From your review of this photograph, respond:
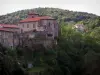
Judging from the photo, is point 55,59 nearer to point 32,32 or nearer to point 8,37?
point 32,32

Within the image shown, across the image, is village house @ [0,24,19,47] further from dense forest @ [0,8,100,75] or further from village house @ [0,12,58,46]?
dense forest @ [0,8,100,75]

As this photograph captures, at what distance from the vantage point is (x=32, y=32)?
65188 millimetres

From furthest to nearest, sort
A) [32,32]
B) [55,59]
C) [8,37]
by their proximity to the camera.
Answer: [32,32]
[8,37]
[55,59]

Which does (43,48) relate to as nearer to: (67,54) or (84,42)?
(67,54)

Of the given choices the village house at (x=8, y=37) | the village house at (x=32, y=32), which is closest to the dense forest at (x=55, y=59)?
the village house at (x=32, y=32)

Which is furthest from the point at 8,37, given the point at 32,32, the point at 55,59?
the point at 55,59

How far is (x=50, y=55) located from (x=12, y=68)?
11.6 meters

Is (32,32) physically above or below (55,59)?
above

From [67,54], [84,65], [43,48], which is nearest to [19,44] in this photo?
[43,48]

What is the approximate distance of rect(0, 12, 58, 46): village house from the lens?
62.2 meters

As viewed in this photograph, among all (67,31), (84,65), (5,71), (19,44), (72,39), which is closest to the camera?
(5,71)

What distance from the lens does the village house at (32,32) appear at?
62.2m

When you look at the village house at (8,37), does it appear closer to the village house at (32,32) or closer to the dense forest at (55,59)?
the village house at (32,32)

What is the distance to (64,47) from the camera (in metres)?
60.7
